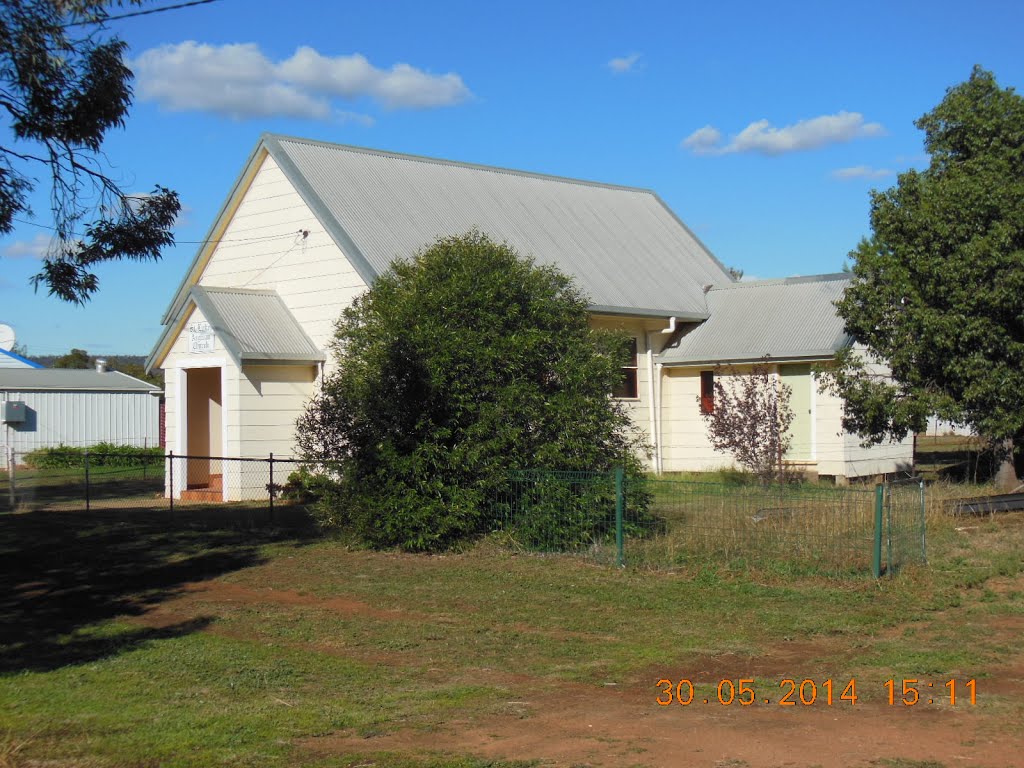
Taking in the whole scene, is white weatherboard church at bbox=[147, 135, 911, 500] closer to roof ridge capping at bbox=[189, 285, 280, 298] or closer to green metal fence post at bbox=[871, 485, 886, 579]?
roof ridge capping at bbox=[189, 285, 280, 298]

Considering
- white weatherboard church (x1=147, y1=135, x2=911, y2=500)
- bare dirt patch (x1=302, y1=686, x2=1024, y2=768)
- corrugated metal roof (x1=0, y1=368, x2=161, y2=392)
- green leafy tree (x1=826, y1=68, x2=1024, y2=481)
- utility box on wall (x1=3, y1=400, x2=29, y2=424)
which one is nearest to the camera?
bare dirt patch (x1=302, y1=686, x2=1024, y2=768)

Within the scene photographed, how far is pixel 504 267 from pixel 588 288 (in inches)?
352

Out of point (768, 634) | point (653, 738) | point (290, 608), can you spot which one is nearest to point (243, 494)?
point (290, 608)

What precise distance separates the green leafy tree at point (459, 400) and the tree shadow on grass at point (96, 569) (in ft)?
6.88

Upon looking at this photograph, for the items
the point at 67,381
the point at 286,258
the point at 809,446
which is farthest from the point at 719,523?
the point at 67,381

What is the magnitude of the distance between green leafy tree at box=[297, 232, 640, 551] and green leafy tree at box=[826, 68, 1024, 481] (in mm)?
7060

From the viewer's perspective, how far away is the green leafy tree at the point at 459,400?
14.4 m

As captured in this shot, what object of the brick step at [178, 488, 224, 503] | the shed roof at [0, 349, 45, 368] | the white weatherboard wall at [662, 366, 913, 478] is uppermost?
the shed roof at [0, 349, 45, 368]

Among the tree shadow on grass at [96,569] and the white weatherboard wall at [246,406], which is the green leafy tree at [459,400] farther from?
the white weatherboard wall at [246,406]

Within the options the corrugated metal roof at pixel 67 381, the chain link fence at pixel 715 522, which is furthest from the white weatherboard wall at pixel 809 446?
the corrugated metal roof at pixel 67 381

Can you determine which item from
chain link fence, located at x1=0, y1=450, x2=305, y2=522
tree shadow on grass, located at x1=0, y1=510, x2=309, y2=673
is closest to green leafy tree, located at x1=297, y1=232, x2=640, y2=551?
tree shadow on grass, located at x1=0, y1=510, x2=309, y2=673

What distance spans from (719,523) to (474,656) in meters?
4.99

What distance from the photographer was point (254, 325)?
2162 cm

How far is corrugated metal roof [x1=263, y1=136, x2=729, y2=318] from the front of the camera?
877 inches
